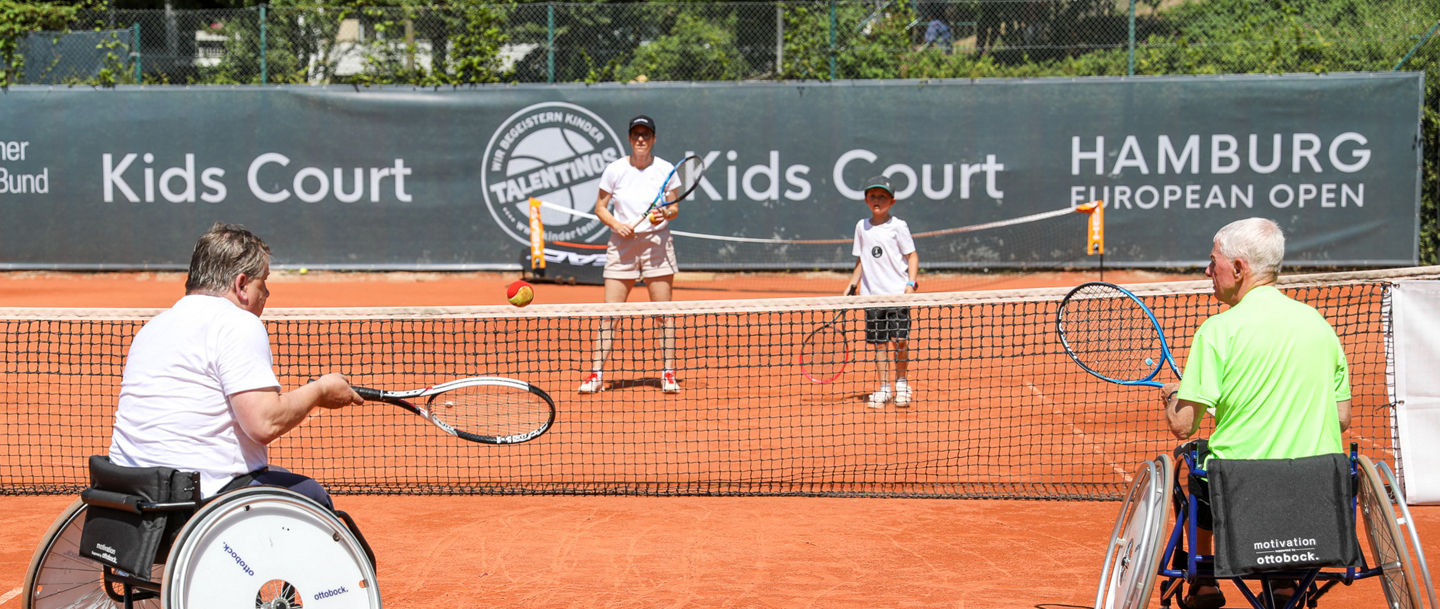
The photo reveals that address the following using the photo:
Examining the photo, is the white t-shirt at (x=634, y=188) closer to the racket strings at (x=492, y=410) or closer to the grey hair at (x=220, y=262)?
the racket strings at (x=492, y=410)

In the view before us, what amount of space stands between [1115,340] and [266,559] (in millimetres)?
3402

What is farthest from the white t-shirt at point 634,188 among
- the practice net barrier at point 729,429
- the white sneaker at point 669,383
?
the white sneaker at point 669,383

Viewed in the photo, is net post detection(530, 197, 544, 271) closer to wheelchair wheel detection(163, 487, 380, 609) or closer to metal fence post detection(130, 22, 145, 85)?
metal fence post detection(130, 22, 145, 85)

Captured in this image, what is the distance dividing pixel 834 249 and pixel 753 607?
1042cm

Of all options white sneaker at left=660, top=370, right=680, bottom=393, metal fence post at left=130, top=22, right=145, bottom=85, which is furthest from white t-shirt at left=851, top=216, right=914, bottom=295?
metal fence post at left=130, top=22, right=145, bottom=85

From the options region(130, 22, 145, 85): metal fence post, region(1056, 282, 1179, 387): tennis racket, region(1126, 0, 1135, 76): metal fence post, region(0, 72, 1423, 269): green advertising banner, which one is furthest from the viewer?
region(130, 22, 145, 85): metal fence post

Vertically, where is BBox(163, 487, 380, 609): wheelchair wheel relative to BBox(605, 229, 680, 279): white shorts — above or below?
below

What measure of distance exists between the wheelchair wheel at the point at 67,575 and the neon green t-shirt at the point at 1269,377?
109 inches

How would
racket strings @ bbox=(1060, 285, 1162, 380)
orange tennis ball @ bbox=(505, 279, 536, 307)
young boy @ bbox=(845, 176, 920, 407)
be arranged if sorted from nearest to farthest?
racket strings @ bbox=(1060, 285, 1162, 380), orange tennis ball @ bbox=(505, 279, 536, 307), young boy @ bbox=(845, 176, 920, 407)

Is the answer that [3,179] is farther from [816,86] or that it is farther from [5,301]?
[816,86]

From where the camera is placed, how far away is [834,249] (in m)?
14.4

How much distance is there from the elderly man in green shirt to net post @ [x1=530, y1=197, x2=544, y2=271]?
11060 millimetres

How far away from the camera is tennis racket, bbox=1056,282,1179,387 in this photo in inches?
176

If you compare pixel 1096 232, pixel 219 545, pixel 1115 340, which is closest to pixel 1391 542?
pixel 1115 340
